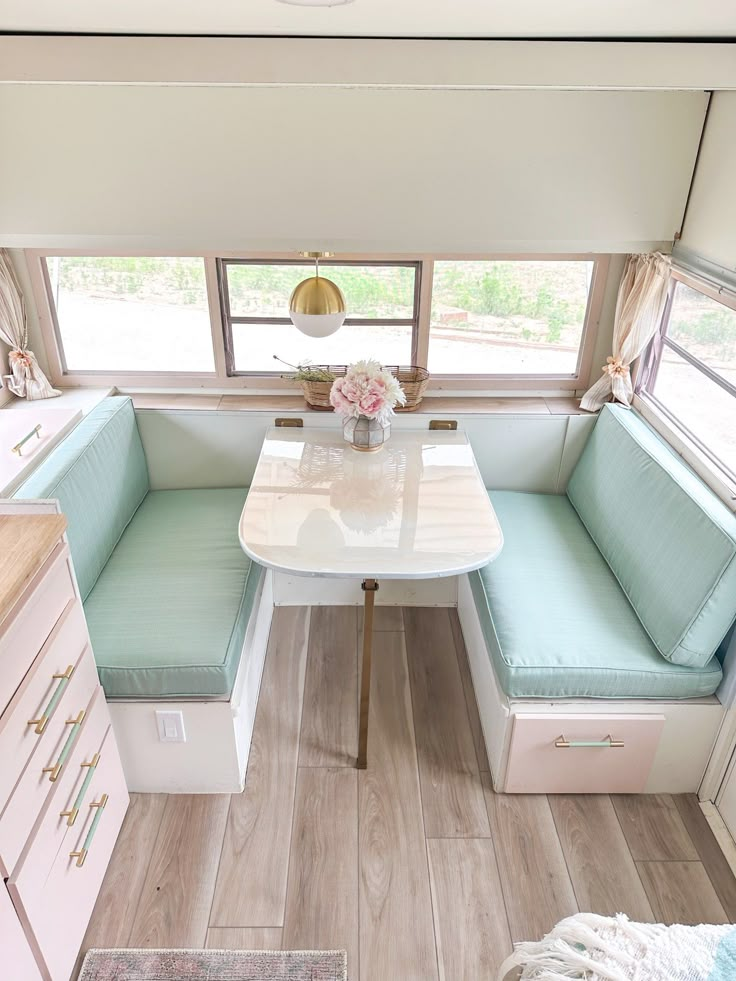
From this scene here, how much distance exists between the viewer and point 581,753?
2088 millimetres

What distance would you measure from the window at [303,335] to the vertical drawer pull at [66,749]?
5.49 ft

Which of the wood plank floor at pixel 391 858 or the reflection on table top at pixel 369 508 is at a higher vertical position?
the reflection on table top at pixel 369 508

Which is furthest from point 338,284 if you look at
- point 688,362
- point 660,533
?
point 660,533

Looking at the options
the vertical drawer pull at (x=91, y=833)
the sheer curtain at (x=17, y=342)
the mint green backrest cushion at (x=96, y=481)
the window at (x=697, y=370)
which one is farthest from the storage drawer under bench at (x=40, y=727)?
the window at (x=697, y=370)

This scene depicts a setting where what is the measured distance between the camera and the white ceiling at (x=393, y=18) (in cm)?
132

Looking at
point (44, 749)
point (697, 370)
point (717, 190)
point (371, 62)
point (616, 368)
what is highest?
point (371, 62)

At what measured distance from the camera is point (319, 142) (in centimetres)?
228

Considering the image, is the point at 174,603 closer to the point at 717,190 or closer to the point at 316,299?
the point at 316,299

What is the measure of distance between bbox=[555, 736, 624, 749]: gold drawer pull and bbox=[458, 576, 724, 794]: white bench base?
0.02 m

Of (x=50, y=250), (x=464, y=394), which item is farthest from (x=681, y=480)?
(x=50, y=250)

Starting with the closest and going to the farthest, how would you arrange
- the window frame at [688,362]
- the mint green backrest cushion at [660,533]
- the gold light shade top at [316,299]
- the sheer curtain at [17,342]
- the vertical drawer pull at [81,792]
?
1. the vertical drawer pull at [81,792]
2. the mint green backrest cushion at [660,533]
3. the window frame at [688,362]
4. the gold light shade top at [316,299]
5. the sheer curtain at [17,342]

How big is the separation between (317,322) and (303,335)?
571 mm

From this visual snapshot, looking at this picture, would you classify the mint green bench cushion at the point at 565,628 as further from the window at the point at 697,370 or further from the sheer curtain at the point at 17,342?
the sheer curtain at the point at 17,342

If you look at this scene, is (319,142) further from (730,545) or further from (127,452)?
(730,545)
